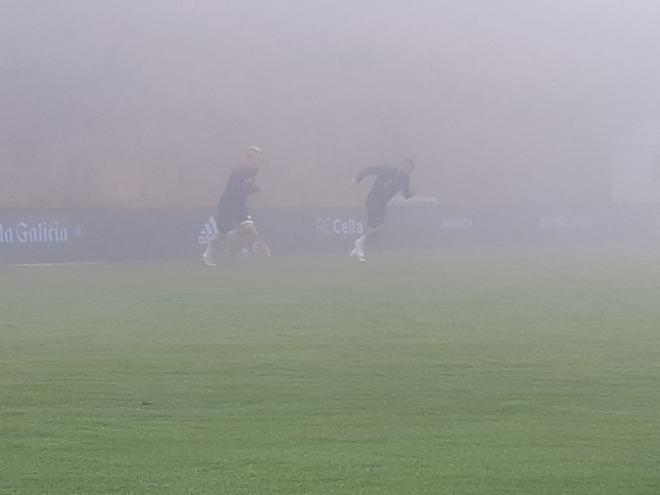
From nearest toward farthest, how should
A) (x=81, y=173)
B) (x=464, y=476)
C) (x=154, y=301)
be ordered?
(x=464, y=476) < (x=154, y=301) < (x=81, y=173)

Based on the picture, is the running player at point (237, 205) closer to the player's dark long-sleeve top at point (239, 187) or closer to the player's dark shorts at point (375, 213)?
the player's dark long-sleeve top at point (239, 187)

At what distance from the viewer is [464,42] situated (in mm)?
55656

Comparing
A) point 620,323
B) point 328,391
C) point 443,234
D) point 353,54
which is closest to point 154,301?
point 620,323

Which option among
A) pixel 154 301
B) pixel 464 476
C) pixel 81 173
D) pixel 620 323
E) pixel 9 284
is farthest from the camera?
pixel 81 173

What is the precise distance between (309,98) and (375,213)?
26.9 meters

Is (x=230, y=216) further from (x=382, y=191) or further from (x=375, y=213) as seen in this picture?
(x=382, y=191)

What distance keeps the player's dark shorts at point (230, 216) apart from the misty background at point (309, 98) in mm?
19157

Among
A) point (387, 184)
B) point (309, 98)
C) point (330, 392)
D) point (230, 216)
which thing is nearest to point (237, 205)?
→ point (230, 216)

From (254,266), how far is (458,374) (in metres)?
11.8

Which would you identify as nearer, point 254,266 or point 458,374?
point 458,374

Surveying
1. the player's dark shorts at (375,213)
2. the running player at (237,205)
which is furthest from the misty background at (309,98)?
the running player at (237,205)

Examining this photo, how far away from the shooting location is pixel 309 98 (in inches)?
1918

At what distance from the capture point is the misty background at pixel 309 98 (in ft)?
137

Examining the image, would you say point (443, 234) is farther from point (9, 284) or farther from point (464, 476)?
point (464, 476)
